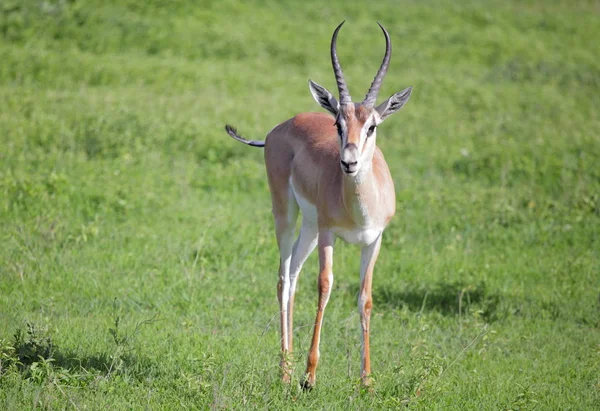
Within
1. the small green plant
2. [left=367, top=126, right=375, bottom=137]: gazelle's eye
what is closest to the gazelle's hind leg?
[left=367, top=126, right=375, bottom=137]: gazelle's eye

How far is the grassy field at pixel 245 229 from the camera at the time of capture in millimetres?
4520

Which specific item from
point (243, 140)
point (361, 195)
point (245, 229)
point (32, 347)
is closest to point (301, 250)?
point (361, 195)

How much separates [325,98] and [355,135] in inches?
21.7

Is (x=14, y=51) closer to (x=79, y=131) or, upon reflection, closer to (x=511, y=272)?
(x=79, y=131)

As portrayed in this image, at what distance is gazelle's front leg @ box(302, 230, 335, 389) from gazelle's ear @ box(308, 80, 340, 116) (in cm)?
71

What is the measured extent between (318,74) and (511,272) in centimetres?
703

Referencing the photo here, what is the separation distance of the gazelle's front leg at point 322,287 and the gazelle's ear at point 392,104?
0.75 metres

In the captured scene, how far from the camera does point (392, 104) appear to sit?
15.5 feet

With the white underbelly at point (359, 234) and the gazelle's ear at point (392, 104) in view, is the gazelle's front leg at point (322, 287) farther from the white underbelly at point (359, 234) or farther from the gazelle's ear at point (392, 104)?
the gazelle's ear at point (392, 104)

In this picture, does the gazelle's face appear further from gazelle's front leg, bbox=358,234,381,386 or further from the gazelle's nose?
gazelle's front leg, bbox=358,234,381,386

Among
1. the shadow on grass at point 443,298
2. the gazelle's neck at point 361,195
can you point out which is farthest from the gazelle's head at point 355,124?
the shadow on grass at point 443,298

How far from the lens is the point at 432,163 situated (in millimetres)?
9484

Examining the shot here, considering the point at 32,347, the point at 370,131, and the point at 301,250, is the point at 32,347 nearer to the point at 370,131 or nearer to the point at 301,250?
the point at 301,250

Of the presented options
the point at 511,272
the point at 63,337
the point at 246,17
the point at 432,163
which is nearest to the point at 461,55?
the point at 246,17
